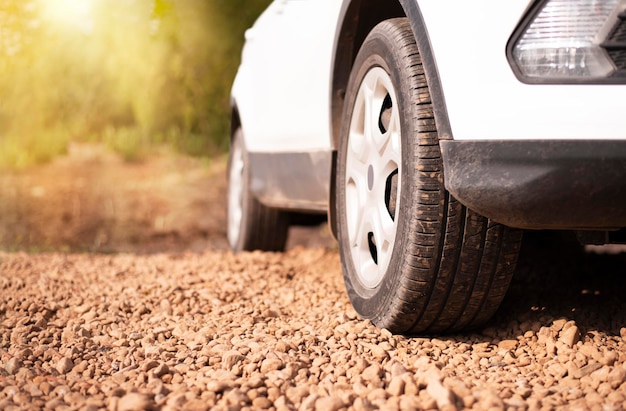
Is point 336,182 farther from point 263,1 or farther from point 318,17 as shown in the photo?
point 263,1

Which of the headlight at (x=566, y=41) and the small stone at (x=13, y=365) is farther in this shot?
the small stone at (x=13, y=365)

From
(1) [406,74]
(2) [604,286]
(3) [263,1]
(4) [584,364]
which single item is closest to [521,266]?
(2) [604,286]

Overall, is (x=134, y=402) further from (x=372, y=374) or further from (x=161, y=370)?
(x=372, y=374)

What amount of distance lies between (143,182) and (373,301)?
6978 mm

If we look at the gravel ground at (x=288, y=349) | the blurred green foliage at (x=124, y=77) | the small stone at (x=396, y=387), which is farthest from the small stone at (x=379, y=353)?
the blurred green foliage at (x=124, y=77)

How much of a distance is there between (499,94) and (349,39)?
3.62 feet

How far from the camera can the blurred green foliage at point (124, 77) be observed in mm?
8625

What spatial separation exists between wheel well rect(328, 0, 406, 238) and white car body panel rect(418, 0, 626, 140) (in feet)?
2.34

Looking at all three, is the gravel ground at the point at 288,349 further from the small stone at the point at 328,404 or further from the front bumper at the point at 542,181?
the front bumper at the point at 542,181

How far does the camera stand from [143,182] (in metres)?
9.18

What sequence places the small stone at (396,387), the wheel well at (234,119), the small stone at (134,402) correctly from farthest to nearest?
the wheel well at (234,119) → the small stone at (396,387) → the small stone at (134,402)

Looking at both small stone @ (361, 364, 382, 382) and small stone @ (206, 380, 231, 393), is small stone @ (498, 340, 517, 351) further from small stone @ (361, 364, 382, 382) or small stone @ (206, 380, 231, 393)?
small stone @ (206, 380, 231, 393)

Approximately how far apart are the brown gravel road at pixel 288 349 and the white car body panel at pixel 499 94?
27.5 inches

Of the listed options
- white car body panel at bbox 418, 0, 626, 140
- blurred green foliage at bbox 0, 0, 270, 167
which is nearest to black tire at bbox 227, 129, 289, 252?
white car body panel at bbox 418, 0, 626, 140
